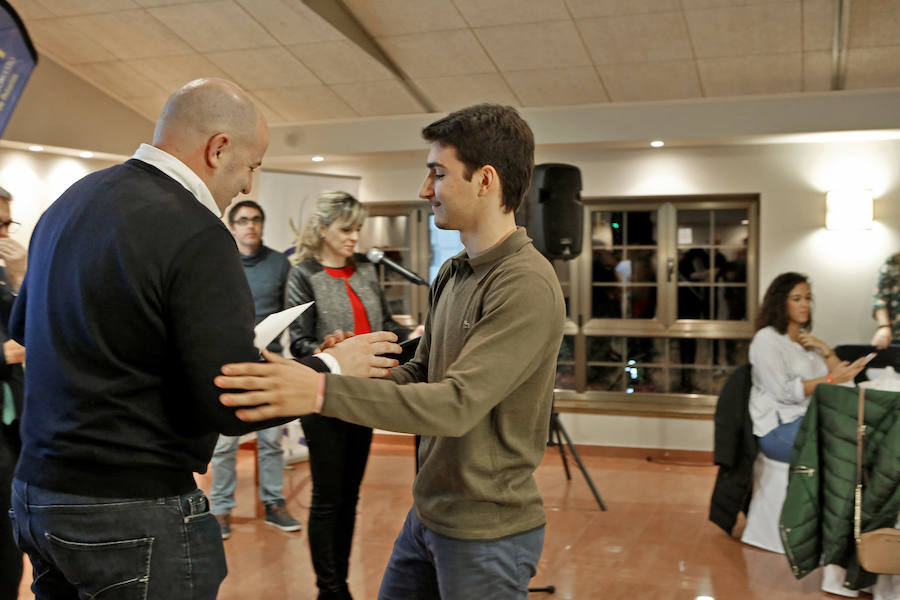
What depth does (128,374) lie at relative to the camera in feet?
4.02

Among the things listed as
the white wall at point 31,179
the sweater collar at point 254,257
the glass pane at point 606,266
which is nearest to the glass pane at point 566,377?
the glass pane at point 606,266

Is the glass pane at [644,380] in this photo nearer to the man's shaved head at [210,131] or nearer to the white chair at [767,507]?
the white chair at [767,507]

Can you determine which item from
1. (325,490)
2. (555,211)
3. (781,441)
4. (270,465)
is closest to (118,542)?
(325,490)

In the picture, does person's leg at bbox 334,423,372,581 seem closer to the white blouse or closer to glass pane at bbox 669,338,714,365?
the white blouse

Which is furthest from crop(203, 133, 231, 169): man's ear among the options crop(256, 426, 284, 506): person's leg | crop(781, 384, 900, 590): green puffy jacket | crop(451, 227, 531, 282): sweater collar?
crop(256, 426, 284, 506): person's leg

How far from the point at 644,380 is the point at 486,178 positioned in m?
4.98

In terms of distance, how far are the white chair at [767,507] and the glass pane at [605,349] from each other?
7.31ft

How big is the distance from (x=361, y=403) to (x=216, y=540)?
15.1 inches

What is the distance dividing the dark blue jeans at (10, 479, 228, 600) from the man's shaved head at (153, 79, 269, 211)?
0.53 m

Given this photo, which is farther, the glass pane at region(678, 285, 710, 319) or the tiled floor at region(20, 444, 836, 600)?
the glass pane at region(678, 285, 710, 319)

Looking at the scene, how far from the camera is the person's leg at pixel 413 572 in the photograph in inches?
63.2

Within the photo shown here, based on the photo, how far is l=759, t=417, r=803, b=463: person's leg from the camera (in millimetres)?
3910

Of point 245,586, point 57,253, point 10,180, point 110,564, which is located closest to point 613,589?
point 245,586

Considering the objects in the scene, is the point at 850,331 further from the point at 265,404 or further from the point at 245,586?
the point at 265,404
